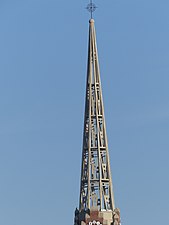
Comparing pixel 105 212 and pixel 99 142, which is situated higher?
pixel 99 142

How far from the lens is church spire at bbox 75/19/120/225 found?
6693 inches

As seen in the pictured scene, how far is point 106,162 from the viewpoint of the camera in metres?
174

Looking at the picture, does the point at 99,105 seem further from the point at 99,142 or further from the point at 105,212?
the point at 105,212

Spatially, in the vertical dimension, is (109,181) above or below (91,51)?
below

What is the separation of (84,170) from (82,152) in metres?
2.93

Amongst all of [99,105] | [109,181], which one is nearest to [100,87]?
[99,105]

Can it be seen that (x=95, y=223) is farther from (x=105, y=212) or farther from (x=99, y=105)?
(x=99, y=105)

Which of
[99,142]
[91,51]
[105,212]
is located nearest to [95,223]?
[105,212]

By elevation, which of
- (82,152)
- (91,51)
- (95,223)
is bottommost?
(95,223)

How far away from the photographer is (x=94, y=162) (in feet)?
570

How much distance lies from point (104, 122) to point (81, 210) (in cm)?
1415

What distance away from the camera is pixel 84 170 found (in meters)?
174

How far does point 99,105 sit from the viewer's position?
177 metres

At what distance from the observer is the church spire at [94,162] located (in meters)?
170
